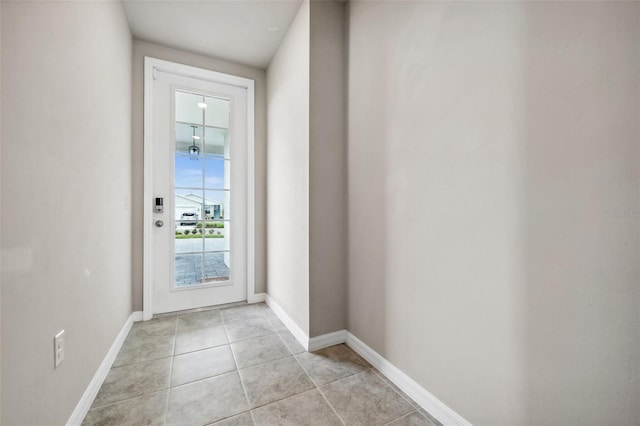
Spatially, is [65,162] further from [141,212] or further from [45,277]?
[141,212]

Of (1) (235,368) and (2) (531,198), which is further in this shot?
(1) (235,368)

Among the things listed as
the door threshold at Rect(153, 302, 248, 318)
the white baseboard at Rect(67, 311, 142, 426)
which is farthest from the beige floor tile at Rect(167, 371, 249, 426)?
the door threshold at Rect(153, 302, 248, 318)

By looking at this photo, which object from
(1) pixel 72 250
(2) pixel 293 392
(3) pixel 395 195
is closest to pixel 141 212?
(1) pixel 72 250

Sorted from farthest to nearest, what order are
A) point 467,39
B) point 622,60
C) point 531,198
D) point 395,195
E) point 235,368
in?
point 235,368
point 395,195
point 467,39
point 531,198
point 622,60

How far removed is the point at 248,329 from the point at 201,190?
1.35 metres

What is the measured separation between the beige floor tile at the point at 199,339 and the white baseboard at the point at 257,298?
1.75 feet

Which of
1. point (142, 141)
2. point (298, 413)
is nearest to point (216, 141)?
point (142, 141)

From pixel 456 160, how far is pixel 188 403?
5.62ft

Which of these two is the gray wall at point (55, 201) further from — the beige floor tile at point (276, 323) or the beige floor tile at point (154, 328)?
the beige floor tile at point (276, 323)

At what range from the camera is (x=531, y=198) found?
0.91 meters

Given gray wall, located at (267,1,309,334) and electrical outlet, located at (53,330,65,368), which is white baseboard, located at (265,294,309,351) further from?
electrical outlet, located at (53,330,65,368)

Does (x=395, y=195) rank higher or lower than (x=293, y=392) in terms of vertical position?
higher

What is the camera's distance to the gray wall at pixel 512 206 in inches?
29.1

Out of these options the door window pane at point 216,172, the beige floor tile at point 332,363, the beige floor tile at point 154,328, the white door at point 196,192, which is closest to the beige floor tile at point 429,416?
the beige floor tile at point 332,363
